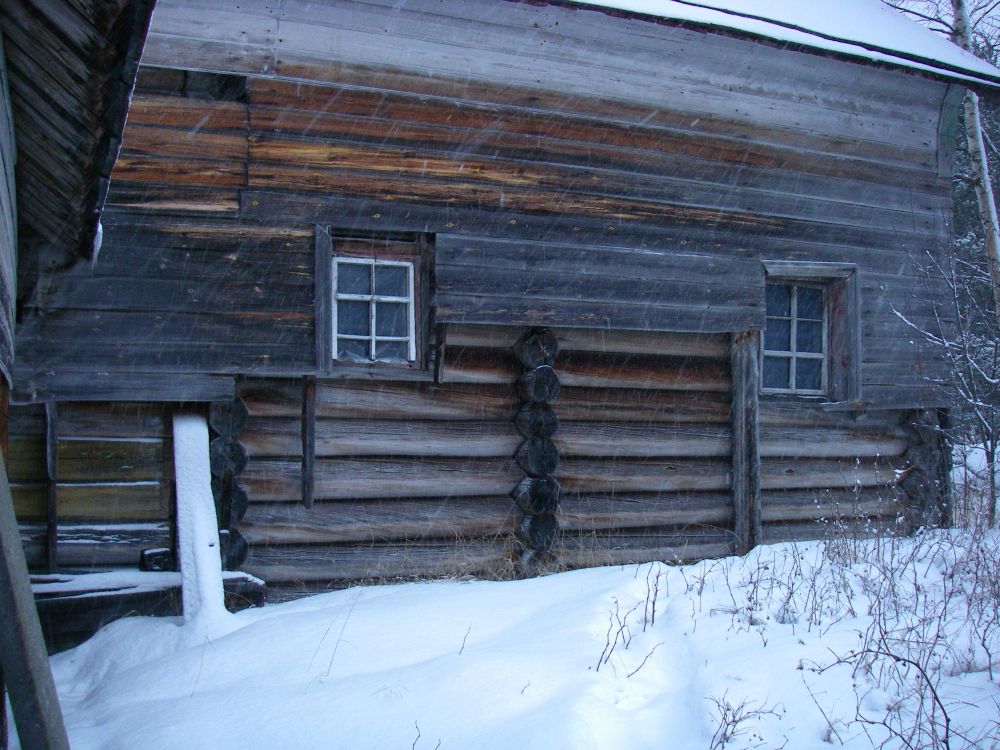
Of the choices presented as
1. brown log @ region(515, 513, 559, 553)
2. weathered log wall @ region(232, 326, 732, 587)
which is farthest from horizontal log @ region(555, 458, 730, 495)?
brown log @ region(515, 513, 559, 553)

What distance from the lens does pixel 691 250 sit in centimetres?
704

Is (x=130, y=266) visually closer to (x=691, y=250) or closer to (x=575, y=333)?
(x=575, y=333)

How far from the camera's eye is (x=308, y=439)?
588 cm

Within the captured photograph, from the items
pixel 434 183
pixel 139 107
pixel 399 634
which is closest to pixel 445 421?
pixel 434 183

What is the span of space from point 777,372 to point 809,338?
0.48m

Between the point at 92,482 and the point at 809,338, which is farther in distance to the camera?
the point at 809,338

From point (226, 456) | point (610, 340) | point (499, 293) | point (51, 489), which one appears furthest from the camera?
point (610, 340)

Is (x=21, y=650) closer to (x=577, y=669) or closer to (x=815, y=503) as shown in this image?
(x=577, y=669)

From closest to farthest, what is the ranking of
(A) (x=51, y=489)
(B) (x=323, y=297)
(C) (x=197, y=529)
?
1. (C) (x=197, y=529)
2. (A) (x=51, y=489)
3. (B) (x=323, y=297)

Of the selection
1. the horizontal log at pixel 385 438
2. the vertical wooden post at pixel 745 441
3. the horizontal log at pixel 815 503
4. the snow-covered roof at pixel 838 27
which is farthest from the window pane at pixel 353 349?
the horizontal log at pixel 815 503

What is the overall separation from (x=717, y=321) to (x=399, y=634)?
4163mm

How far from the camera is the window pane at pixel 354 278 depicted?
6.11m

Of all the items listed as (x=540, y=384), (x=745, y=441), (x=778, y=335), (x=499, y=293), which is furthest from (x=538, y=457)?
(x=778, y=335)

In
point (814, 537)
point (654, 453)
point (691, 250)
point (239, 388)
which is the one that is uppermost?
point (691, 250)
